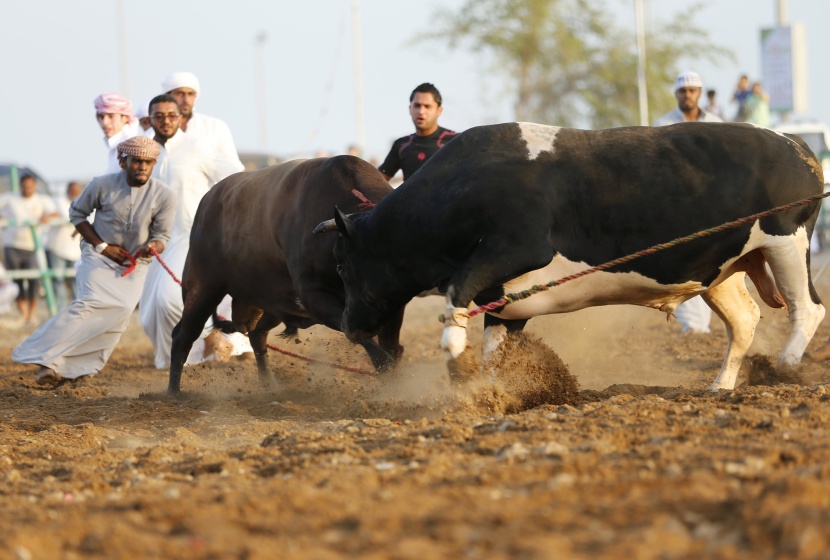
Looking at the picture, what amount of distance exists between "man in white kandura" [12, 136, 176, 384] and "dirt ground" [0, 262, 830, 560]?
0.88 m

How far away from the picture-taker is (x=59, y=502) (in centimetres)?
411

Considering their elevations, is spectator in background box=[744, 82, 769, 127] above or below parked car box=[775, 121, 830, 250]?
above

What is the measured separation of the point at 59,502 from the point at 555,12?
33.9 meters

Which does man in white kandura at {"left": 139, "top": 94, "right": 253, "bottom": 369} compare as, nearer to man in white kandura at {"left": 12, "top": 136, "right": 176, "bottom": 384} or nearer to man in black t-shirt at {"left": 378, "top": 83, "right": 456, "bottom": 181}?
man in white kandura at {"left": 12, "top": 136, "right": 176, "bottom": 384}

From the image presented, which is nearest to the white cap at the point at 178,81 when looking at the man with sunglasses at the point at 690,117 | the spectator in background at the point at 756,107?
the man with sunglasses at the point at 690,117

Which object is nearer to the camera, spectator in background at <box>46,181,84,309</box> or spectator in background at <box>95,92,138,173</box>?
spectator in background at <box>95,92,138,173</box>

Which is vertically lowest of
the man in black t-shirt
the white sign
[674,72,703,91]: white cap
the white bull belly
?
the white bull belly

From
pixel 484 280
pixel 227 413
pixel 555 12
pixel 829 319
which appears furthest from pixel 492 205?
pixel 555 12

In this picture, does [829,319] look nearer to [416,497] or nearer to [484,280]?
[484,280]

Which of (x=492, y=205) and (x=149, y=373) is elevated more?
(x=492, y=205)

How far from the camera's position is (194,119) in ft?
32.6

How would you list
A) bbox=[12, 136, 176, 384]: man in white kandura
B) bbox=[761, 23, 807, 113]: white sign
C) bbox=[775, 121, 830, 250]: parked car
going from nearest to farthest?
bbox=[12, 136, 176, 384]: man in white kandura
bbox=[775, 121, 830, 250]: parked car
bbox=[761, 23, 807, 113]: white sign

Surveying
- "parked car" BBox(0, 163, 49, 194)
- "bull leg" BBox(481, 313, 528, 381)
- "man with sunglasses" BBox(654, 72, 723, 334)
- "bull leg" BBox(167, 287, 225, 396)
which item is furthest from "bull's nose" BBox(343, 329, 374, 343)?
"parked car" BBox(0, 163, 49, 194)

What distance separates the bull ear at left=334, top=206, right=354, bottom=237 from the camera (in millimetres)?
6137
